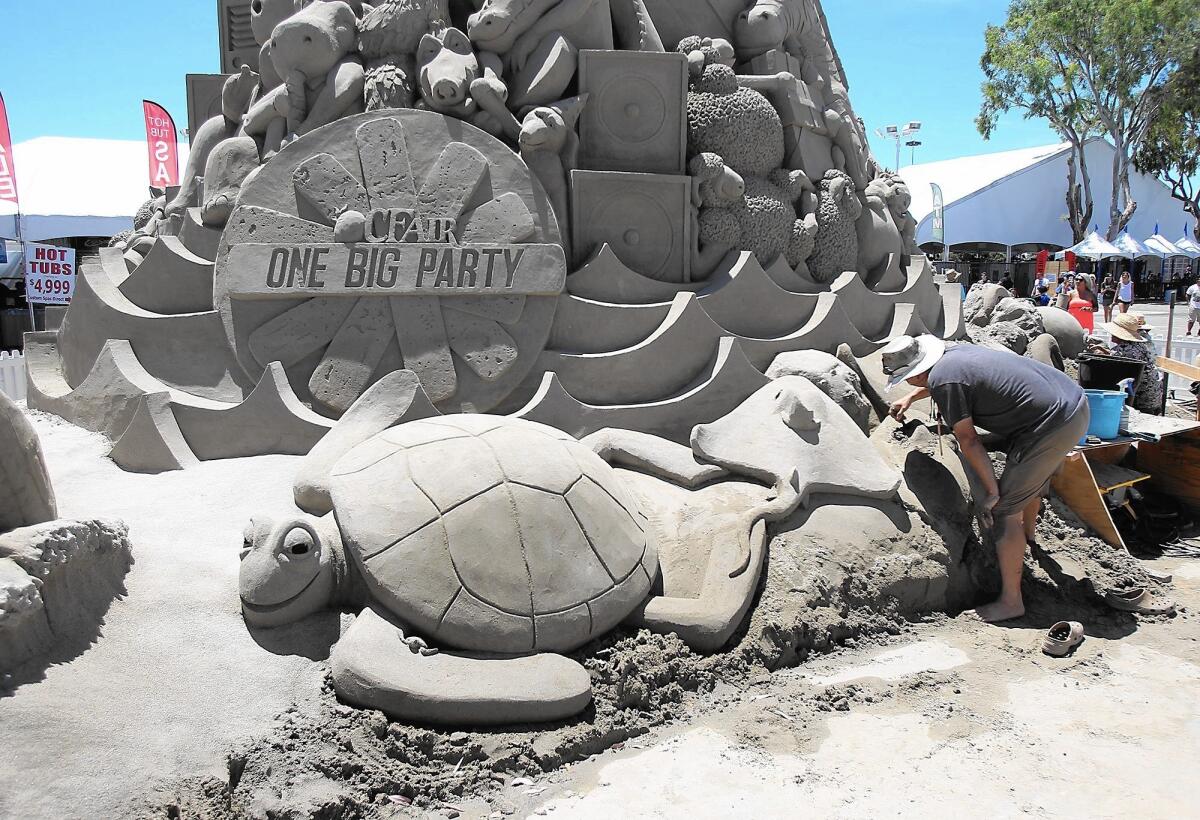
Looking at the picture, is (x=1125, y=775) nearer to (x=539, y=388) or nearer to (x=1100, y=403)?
(x=1100, y=403)

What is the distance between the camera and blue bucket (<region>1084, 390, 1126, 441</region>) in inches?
184

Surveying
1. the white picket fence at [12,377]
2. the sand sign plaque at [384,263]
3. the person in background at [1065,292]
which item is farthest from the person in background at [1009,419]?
the person in background at [1065,292]

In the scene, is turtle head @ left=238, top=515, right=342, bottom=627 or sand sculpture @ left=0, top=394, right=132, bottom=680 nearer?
sand sculpture @ left=0, top=394, right=132, bottom=680

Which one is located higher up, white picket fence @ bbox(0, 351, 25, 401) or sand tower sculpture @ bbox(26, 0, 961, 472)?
sand tower sculpture @ bbox(26, 0, 961, 472)

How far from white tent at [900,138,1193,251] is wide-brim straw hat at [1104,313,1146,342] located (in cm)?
1611

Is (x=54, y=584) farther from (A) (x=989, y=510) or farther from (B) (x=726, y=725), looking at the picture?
(A) (x=989, y=510)

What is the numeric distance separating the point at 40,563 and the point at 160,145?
1238 centimetres

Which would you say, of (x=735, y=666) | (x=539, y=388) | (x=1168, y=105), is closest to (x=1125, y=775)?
(x=735, y=666)

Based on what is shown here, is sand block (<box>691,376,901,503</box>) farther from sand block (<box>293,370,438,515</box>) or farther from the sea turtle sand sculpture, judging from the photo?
Answer: sand block (<box>293,370,438,515</box>)

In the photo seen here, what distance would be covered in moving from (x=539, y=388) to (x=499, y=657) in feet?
5.91

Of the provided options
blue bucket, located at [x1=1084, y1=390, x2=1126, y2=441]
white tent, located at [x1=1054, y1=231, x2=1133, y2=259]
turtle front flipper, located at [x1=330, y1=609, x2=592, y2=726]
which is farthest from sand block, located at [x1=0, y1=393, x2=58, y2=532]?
white tent, located at [x1=1054, y1=231, x2=1133, y2=259]

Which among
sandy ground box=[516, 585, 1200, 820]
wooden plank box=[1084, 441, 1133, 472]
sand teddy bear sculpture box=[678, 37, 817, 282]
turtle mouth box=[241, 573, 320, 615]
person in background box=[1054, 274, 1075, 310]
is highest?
sand teddy bear sculpture box=[678, 37, 817, 282]

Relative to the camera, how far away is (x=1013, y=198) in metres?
23.2

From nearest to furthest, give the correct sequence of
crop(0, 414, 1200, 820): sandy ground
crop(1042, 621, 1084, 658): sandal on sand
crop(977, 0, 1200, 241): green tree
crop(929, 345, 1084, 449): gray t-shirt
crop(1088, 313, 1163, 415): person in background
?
1. crop(0, 414, 1200, 820): sandy ground
2. crop(1042, 621, 1084, 658): sandal on sand
3. crop(929, 345, 1084, 449): gray t-shirt
4. crop(1088, 313, 1163, 415): person in background
5. crop(977, 0, 1200, 241): green tree
